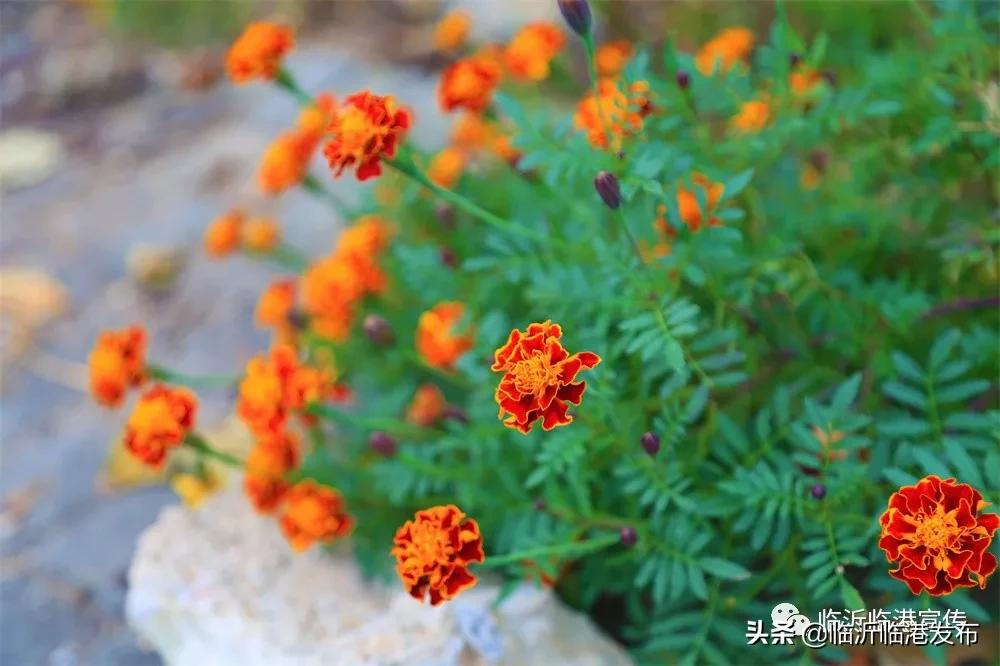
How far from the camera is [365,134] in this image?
3.60 ft

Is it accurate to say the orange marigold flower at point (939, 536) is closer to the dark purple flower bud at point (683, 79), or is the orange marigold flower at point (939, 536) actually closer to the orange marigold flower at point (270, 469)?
the dark purple flower bud at point (683, 79)

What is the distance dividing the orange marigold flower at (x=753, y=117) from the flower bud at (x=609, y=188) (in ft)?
1.51

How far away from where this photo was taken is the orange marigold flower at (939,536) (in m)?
0.89

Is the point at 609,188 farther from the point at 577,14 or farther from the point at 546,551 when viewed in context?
the point at 546,551

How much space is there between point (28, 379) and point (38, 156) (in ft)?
3.94

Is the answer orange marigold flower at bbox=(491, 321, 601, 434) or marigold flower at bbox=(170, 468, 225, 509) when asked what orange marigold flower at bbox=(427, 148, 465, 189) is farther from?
orange marigold flower at bbox=(491, 321, 601, 434)

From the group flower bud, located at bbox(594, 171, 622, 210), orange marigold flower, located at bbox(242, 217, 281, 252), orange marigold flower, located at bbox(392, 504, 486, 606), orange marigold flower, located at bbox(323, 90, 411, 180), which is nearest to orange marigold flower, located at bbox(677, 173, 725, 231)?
flower bud, located at bbox(594, 171, 622, 210)

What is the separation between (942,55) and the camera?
143cm

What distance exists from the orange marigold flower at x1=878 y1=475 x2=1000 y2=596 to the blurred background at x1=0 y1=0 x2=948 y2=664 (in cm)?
115

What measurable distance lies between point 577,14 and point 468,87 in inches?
14.7

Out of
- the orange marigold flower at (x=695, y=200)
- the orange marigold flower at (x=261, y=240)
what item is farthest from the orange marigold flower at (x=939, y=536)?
the orange marigold flower at (x=261, y=240)

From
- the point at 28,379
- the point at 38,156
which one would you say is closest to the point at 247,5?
the point at 38,156

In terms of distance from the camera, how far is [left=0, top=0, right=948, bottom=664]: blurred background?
5.88 ft

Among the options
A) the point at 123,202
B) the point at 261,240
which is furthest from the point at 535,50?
the point at 123,202
